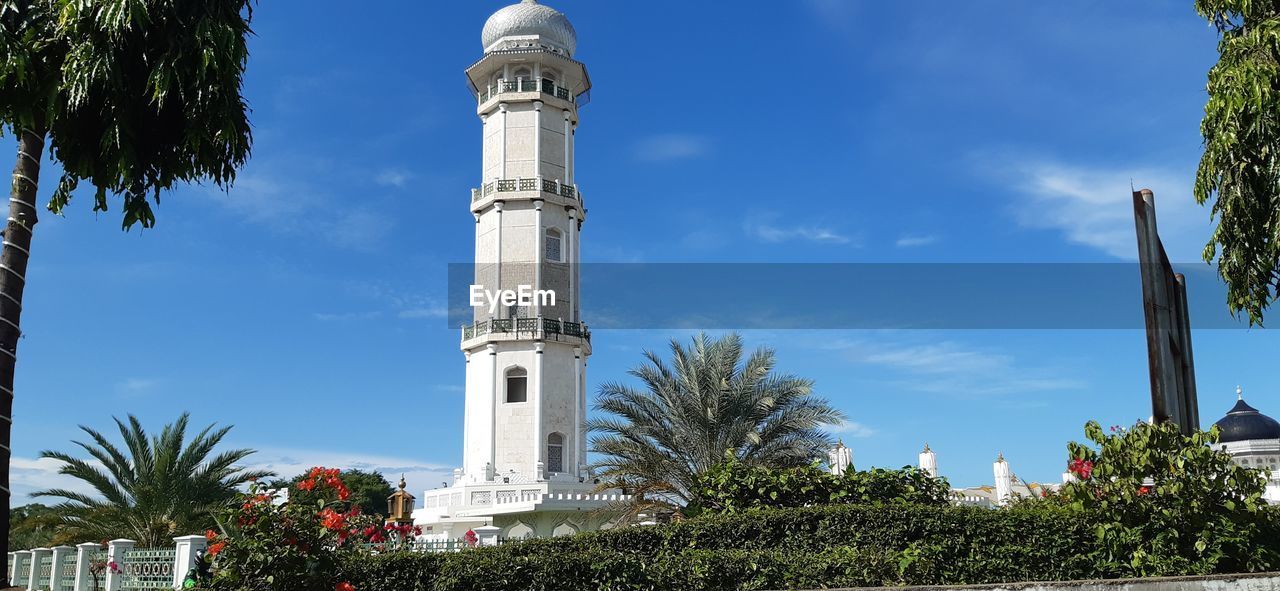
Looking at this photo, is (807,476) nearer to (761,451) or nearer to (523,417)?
(761,451)

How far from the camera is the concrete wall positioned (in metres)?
9.29

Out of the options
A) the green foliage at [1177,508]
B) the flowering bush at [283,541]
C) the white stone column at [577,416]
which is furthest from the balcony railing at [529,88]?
the green foliage at [1177,508]

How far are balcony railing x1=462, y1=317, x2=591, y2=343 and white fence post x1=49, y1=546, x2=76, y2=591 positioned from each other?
1706 cm

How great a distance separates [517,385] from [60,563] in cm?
1801

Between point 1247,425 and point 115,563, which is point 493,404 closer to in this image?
point 115,563

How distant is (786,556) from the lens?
11141mm

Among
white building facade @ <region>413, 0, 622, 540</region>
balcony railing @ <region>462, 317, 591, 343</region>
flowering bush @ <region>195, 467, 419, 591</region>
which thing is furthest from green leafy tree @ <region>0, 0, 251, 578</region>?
balcony railing @ <region>462, 317, 591, 343</region>

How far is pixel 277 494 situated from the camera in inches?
408

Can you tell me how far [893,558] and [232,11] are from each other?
10453 millimetres

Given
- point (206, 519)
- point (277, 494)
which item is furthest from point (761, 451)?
point (277, 494)

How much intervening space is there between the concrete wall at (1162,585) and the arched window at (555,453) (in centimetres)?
2673

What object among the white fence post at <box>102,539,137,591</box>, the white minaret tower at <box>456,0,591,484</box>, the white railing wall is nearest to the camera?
the white railing wall

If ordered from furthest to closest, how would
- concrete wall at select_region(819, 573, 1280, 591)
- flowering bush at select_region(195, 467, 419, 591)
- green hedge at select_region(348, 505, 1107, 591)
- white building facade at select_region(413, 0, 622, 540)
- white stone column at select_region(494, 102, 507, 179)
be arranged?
white stone column at select_region(494, 102, 507, 179), white building facade at select_region(413, 0, 622, 540), green hedge at select_region(348, 505, 1107, 591), flowering bush at select_region(195, 467, 419, 591), concrete wall at select_region(819, 573, 1280, 591)

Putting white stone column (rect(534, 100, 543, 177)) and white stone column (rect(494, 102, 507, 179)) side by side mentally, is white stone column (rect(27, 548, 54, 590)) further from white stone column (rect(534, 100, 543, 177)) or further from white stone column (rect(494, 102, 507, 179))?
white stone column (rect(534, 100, 543, 177))
